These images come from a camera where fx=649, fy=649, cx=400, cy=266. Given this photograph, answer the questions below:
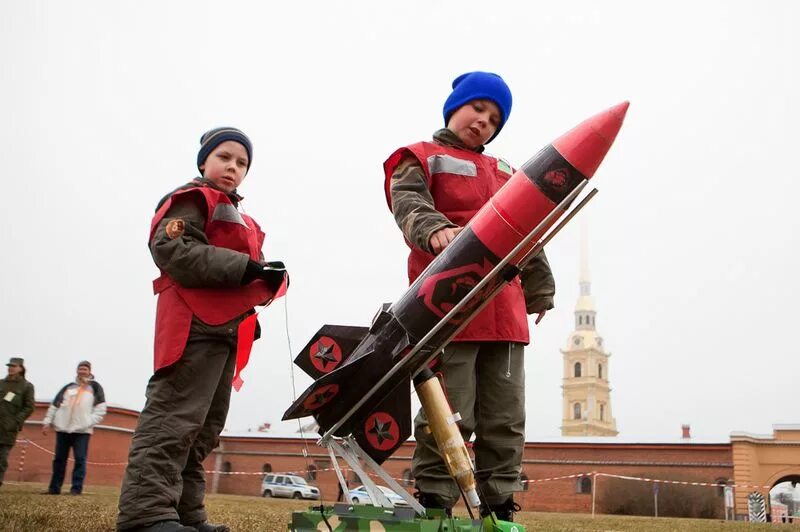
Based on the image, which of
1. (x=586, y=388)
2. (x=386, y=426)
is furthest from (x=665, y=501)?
(x=586, y=388)

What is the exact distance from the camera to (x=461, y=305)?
9.86ft

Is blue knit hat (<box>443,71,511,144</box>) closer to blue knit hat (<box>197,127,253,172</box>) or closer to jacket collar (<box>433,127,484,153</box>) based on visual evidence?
jacket collar (<box>433,127,484,153</box>)

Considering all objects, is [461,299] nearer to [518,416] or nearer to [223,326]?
[518,416]

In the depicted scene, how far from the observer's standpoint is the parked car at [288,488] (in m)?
30.8

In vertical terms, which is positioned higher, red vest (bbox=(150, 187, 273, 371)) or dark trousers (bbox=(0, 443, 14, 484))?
red vest (bbox=(150, 187, 273, 371))

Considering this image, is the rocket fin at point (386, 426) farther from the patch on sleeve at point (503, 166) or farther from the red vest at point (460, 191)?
the patch on sleeve at point (503, 166)

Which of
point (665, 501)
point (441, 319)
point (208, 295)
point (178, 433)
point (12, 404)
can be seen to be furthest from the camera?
point (665, 501)

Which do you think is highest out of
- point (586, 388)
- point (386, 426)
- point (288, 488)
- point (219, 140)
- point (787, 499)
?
point (586, 388)

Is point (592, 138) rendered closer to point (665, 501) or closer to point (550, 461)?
point (665, 501)

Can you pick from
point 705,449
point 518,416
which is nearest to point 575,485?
point 705,449

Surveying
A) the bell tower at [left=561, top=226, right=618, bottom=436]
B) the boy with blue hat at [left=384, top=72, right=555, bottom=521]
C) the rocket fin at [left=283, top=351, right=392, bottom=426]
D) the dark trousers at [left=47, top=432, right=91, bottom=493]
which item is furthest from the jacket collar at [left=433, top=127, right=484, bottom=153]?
the bell tower at [left=561, top=226, right=618, bottom=436]

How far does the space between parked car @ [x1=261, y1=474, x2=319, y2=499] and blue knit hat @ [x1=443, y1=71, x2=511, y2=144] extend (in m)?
29.1

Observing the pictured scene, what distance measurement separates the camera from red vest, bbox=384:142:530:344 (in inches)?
138

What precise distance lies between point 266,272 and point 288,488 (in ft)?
101
